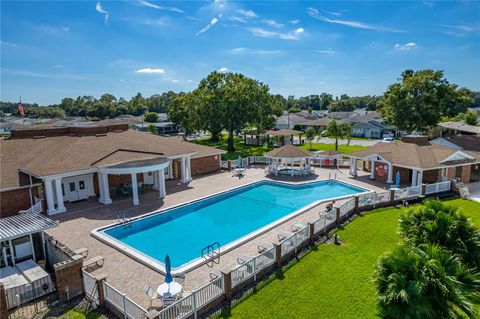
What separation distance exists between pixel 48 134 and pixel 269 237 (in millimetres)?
20947

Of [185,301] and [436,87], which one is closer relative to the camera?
[185,301]

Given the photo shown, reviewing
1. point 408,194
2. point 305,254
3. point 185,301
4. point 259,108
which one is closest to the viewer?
point 185,301

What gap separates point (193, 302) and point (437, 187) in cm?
2033

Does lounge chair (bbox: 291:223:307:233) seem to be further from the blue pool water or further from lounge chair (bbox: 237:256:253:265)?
lounge chair (bbox: 237:256:253:265)

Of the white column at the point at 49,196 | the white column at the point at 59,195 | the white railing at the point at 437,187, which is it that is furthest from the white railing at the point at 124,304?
the white railing at the point at 437,187

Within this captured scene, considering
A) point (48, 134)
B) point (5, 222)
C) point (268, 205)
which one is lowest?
point (268, 205)

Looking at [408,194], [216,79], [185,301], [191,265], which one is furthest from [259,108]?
[185,301]

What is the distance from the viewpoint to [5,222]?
14.2 meters

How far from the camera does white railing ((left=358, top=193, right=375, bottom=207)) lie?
19.3m

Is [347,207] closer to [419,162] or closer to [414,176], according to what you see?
[414,176]

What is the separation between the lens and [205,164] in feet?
A: 102

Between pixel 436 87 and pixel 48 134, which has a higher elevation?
pixel 436 87

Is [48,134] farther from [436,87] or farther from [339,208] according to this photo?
[436,87]

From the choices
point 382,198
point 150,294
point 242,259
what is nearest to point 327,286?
point 242,259
